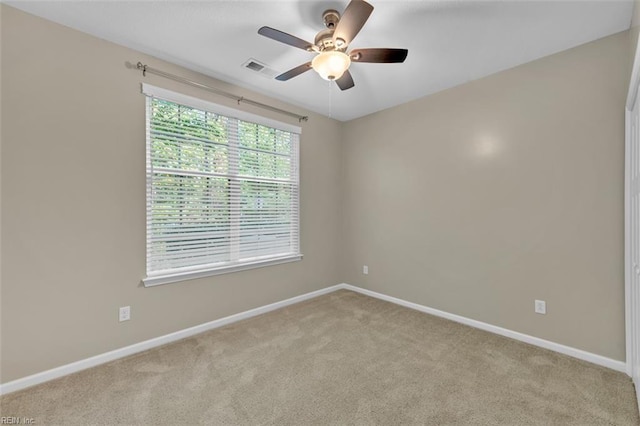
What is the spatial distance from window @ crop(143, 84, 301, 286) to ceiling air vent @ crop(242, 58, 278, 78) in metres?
0.51

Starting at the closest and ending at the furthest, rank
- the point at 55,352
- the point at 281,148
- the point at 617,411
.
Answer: the point at 617,411 < the point at 55,352 < the point at 281,148

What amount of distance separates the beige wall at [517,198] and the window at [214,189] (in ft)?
4.41

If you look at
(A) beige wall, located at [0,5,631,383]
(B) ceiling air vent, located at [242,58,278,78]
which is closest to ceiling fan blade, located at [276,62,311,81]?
(B) ceiling air vent, located at [242,58,278,78]

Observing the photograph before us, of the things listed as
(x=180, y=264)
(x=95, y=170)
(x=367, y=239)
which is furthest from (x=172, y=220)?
(x=367, y=239)

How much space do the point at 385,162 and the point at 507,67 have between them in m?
1.60

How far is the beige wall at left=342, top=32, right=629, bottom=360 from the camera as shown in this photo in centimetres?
222

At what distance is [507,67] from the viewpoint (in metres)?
2.65

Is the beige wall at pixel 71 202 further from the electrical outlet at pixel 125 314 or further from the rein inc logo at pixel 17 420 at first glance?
the rein inc logo at pixel 17 420

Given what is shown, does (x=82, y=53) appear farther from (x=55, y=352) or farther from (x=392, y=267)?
(x=392, y=267)

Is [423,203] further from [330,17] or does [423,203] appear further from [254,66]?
[254,66]

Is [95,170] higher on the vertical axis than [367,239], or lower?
higher

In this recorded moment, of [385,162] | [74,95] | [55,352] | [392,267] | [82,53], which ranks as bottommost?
[55,352]

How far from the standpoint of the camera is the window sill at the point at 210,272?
252cm

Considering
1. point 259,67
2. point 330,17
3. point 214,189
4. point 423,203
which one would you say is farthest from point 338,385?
point 259,67
